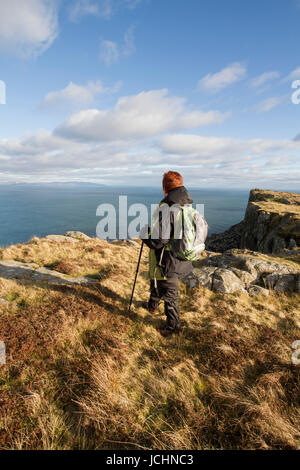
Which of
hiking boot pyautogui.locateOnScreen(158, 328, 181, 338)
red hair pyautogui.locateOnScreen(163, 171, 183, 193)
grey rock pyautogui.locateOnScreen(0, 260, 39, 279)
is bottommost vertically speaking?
hiking boot pyautogui.locateOnScreen(158, 328, 181, 338)

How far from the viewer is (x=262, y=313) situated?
20.8 feet

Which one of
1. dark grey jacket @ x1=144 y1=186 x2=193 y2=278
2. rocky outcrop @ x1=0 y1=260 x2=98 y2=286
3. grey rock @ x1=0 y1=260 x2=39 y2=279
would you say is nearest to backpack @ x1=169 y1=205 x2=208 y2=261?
dark grey jacket @ x1=144 y1=186 x2=193 y2=278

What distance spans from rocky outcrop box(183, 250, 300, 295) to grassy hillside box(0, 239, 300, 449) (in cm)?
130

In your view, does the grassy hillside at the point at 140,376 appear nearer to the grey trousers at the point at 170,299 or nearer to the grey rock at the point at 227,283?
the grey trousers at the point at 170,299

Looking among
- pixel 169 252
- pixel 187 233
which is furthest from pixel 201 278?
pixel 187 233

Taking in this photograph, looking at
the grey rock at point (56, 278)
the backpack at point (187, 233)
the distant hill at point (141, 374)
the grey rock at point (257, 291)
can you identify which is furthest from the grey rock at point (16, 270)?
the grey rock at point (257, 291)

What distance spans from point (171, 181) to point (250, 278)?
6226 millimetres

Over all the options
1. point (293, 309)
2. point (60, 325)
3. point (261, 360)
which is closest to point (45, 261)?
point (60, 325)

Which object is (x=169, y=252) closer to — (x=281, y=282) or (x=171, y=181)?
(x=171, y=181)

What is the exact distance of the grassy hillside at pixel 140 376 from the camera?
269cm

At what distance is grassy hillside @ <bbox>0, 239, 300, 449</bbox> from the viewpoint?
2.69 m

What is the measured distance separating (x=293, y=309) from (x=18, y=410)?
7.72 metres

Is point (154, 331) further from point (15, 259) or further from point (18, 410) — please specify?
point (15, 259)

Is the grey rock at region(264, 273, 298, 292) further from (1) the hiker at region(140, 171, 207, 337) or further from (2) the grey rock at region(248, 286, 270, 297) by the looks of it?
(1) the hiker at region(140, 171, 207, 337)
